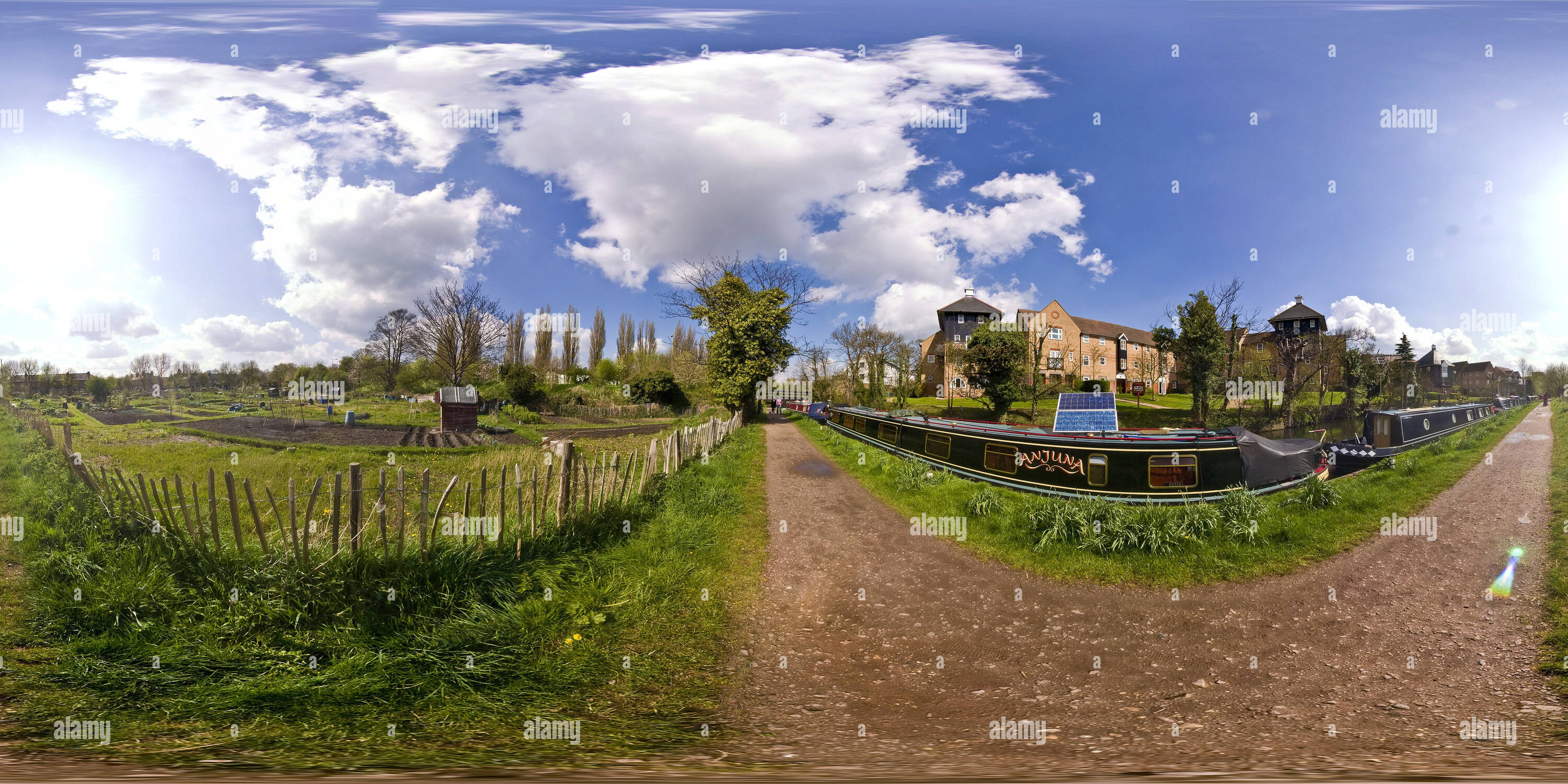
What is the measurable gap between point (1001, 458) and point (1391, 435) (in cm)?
625

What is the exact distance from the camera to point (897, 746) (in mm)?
2480

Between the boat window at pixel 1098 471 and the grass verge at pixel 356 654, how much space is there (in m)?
5.93

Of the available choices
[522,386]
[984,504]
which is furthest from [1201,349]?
[522,386]

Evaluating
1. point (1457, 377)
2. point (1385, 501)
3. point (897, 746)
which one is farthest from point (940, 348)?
point (897, 746)

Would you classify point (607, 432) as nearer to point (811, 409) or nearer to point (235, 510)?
point (811, 409)

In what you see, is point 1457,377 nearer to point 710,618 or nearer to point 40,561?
point 710,618

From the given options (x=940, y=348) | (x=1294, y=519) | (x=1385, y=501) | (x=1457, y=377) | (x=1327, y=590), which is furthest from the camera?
(x=940, y=348)

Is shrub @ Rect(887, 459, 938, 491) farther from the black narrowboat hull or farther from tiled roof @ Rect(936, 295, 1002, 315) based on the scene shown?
tiled roof @ Rect(936, 295, 1002, 315)

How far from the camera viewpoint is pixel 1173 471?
6895mm

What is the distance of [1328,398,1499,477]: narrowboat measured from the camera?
25.3 ft

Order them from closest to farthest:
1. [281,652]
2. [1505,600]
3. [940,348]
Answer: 1. [281,652]
2. [1505,600]
3. [940,348]

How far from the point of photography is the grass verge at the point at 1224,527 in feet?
15.5

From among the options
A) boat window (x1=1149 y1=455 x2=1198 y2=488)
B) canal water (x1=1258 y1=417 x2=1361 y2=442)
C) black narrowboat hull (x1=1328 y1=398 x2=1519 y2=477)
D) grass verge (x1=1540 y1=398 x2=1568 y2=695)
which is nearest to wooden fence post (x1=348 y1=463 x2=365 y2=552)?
grass verge (x1=1540 y1=398 x2=1568 y2=695)

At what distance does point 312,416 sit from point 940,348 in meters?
32.6
